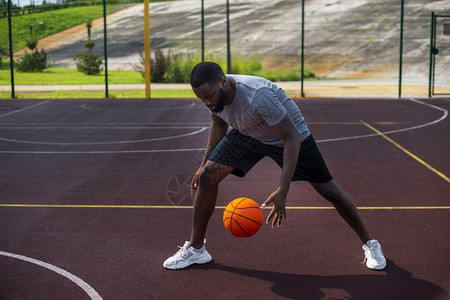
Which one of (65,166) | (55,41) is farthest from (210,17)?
(65,166)

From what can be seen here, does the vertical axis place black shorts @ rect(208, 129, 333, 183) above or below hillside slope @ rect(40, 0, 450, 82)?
below

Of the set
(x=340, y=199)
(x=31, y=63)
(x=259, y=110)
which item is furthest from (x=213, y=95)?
(x=31, y=63)

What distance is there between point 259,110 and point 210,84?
1.25ft

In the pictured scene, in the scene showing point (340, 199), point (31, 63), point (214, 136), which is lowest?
point (340, 199)

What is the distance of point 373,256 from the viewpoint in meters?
4.88

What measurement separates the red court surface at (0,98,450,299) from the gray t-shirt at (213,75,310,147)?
43.4 inches

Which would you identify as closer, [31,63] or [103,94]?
[103,94]

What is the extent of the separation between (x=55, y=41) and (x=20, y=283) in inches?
1820

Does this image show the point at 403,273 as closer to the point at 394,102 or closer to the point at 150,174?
the point at 150,174

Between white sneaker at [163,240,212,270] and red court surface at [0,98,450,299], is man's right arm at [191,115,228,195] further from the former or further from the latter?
red court surface at [0,98,450,299]

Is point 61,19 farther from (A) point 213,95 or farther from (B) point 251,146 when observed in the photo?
(A) point 213,95

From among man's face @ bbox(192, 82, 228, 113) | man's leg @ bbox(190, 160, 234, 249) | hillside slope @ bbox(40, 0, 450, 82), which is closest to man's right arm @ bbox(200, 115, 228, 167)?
man's leg @ bbox(190, 160, 234, 249)

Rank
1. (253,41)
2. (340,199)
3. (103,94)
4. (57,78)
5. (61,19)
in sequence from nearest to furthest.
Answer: (340,199) → (103,94) → (57,78) → (253,41) → (61,19)

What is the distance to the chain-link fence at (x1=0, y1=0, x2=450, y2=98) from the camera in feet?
107
